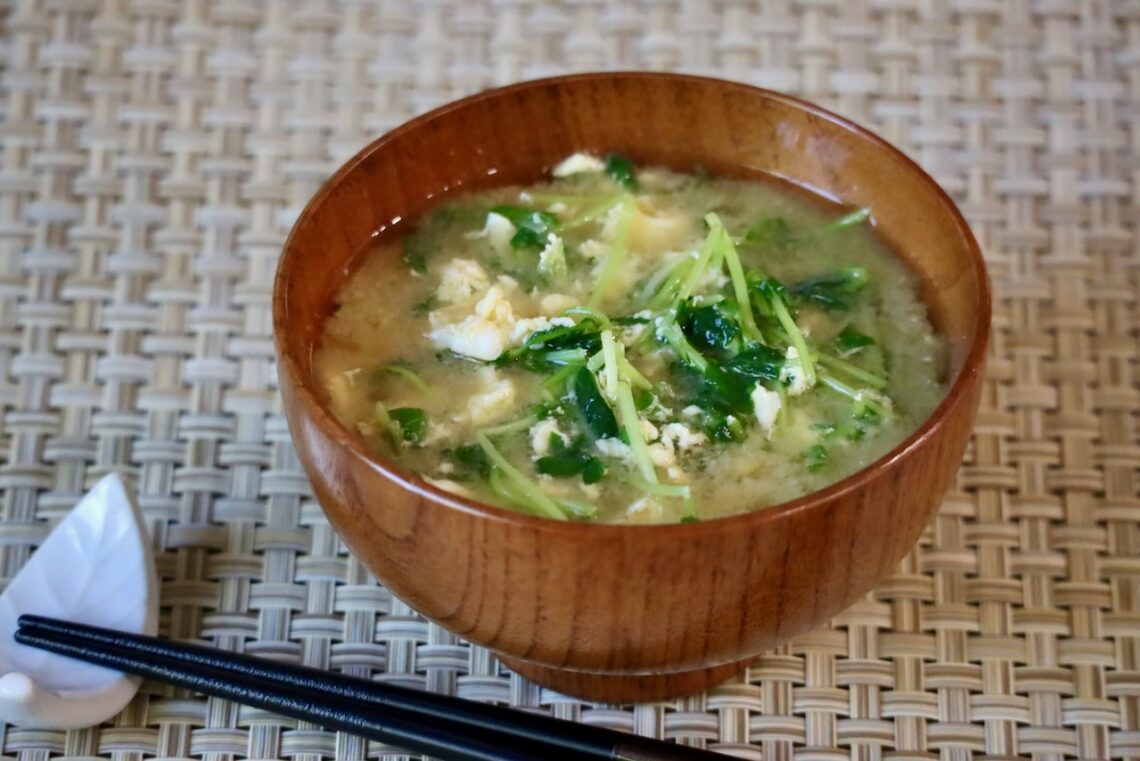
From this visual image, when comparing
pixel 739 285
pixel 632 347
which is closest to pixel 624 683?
pixel 632 347

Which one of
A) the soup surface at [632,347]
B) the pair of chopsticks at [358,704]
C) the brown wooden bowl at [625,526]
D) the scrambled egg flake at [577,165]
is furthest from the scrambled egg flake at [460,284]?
the pair of chopsticks at [358,704]

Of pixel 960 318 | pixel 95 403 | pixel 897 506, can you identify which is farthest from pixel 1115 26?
pixel 95 403

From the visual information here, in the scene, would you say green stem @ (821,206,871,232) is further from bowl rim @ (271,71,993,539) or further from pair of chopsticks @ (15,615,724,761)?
pair of chopsticks @ (15,615,724,761)

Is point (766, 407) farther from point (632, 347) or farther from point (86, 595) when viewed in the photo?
point (86, 595)

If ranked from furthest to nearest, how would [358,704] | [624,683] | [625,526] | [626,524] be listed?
1. [624,683]
2. [358,704]
3. [626,524]
4. [625,526]

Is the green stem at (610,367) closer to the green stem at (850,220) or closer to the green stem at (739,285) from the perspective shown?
the green stem at (739,285)

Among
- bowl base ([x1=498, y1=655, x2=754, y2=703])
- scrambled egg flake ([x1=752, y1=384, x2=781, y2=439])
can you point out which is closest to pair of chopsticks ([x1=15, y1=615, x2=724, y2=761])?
bowl base ([x1=498, y1=655, x2=754, y2=703])

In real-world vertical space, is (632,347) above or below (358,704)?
above
